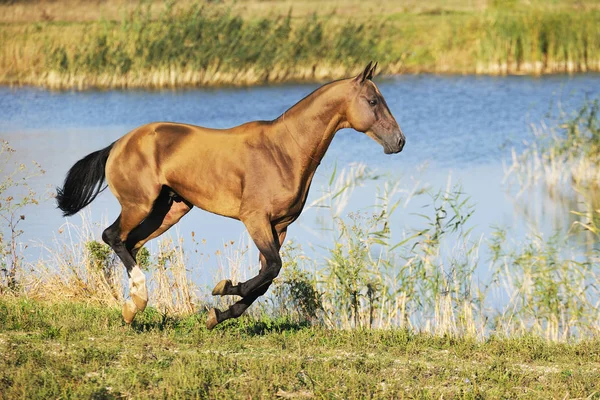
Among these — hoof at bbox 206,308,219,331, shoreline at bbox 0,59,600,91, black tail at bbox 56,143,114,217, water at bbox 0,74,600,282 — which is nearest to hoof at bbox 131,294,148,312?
hoof at bbox 206,308,219,331

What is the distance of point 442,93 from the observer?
25.8 m

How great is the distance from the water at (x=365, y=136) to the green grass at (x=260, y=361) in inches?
194

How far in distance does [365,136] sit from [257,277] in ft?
48.4

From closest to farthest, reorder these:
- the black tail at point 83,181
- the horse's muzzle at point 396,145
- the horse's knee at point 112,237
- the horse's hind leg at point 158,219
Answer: the horse's muzzle at point 396,145
the horse's knee at point 112,237
the horse's hind leg at point 158,219
the black tail at point 83,181

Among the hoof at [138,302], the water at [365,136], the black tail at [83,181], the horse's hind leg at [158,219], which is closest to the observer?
the hoof at [138,302]

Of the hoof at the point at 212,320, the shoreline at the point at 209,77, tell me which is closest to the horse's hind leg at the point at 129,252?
the hoof at the point at 212,320

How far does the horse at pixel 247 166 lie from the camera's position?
6.71 meters

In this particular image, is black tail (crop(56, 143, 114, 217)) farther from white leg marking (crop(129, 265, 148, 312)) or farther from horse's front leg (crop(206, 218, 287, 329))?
horse's front leg (crop(206, 218, 287, 329))

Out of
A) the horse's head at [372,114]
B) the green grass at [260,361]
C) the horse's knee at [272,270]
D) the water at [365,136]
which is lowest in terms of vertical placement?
the green grass at [260,361]

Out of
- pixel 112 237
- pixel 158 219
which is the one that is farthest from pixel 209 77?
pixel 112 237

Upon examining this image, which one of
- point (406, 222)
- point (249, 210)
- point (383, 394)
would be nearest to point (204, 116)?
point (406, 222)

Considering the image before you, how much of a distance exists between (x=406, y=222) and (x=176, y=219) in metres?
6.49

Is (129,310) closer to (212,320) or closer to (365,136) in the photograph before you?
(212,320)

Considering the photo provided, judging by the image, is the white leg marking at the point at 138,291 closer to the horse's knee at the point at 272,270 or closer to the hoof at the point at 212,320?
the hoof at the point at 212,320
